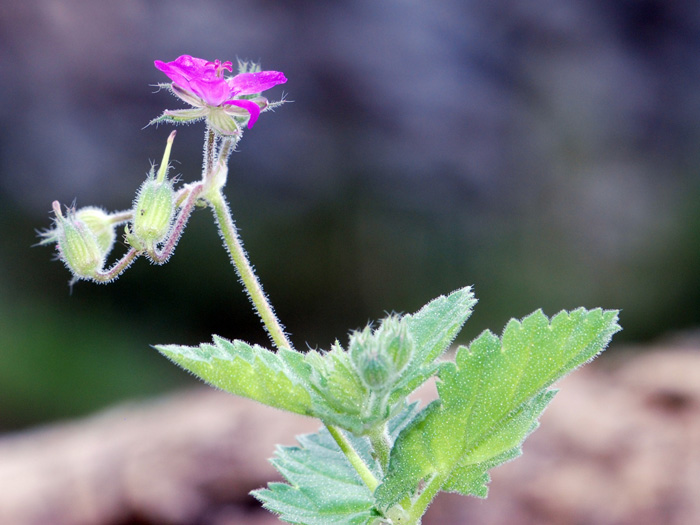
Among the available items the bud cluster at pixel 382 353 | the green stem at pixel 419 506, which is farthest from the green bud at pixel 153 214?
the green stem at pixel 419 506

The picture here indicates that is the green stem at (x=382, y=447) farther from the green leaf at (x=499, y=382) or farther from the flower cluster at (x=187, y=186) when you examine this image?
the flower cluster at (x=187, y=186)

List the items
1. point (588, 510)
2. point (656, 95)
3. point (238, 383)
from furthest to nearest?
point (656, 95)
point (588, 510)
point (238, 383)

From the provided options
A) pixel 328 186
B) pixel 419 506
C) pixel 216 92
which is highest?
pixel 328 186

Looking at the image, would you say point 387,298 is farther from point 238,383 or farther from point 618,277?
point 238,383

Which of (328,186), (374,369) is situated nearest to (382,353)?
(374,369)

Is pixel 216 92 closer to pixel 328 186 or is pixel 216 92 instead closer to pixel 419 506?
pixel 419 506

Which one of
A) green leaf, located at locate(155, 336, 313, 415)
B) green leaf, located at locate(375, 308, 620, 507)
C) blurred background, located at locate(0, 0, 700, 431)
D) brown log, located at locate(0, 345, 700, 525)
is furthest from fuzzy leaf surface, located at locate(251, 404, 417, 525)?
blurred background, located at locate(0, 0, 700, 431)

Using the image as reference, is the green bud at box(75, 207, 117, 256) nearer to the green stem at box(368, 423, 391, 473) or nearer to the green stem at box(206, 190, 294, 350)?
the green stem at box(206, 190, 294, 350)

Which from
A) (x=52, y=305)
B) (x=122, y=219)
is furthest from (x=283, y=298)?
(x=122, y=219)
